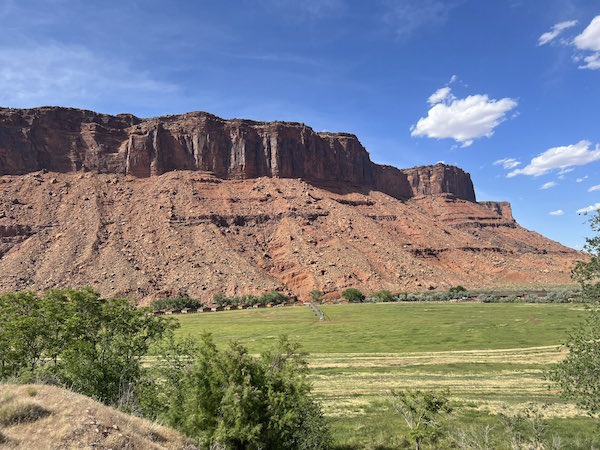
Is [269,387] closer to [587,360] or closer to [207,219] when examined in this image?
[587,360]

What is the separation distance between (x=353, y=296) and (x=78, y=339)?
80936mm

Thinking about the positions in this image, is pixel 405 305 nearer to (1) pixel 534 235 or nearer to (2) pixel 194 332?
(2) pixel 194 332

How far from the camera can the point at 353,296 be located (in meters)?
95.8

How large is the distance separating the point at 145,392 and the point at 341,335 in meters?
40.2

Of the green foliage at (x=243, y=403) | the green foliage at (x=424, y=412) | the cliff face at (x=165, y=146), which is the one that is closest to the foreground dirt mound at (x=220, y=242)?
the cliff face at (x=165, y=146)

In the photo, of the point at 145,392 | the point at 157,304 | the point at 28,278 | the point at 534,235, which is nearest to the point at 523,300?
the point at 157,304

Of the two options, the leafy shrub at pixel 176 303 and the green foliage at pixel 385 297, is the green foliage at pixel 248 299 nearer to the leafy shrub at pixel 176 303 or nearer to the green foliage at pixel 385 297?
the leafy shrub at pixel 176 303

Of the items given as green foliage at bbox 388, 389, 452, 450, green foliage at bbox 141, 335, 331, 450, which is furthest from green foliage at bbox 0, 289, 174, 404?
green foliage at bbox 388, 389, 452, 450

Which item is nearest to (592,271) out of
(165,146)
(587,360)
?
(587,360)

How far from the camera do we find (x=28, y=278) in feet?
297

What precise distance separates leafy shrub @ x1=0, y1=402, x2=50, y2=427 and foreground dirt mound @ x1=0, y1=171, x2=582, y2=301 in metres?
81.9

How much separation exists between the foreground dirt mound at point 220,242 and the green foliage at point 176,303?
167 inches

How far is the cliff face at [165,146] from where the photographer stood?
126 metres

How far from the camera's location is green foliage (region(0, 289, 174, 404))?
17.1 m
